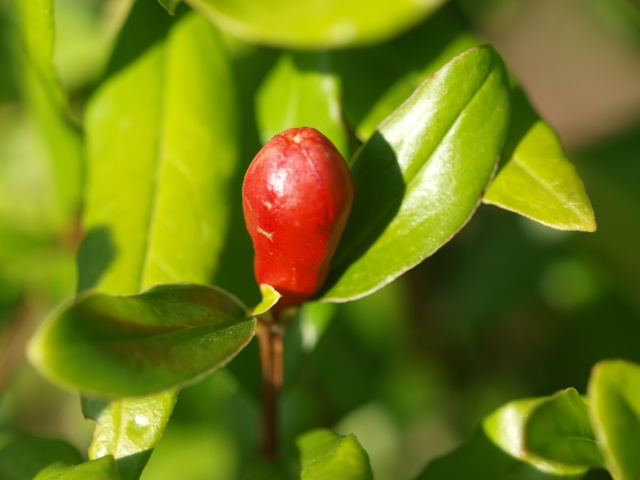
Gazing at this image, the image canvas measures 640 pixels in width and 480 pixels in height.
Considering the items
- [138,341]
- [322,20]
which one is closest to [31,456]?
[138,341]

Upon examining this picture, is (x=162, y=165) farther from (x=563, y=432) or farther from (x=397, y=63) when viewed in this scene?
(x=563, y=432)

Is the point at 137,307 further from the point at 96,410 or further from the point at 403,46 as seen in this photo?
the point at 403,46

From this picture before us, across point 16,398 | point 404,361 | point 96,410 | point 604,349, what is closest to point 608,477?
point 604,349

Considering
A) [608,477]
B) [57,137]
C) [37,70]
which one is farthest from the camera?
[608,477]

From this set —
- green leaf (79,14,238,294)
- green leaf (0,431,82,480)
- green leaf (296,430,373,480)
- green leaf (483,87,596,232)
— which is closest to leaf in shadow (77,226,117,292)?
green leaf (79,14,238,294)

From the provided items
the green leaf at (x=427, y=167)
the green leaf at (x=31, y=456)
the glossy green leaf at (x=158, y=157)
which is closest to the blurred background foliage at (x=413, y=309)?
the glossy green leaf at (x=158, y=157)

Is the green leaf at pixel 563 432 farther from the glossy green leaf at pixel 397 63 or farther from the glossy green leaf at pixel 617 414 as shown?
the glossy green leaf at pixel 397 63
